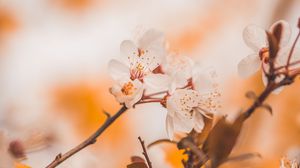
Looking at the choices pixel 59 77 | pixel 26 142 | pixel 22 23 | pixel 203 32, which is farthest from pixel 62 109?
pixel 26 142

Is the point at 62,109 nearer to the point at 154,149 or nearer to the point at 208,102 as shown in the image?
the point at 154,149

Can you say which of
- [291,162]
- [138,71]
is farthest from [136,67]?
[291,162]

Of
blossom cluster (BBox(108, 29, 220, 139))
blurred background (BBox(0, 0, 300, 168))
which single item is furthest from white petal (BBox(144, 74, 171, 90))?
blurred background (BBox(0, 0, 300, 168))

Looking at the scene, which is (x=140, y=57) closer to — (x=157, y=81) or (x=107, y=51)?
(x=157, y=81)

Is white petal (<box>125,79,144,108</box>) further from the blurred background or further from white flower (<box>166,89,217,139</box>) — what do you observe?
the blurred background

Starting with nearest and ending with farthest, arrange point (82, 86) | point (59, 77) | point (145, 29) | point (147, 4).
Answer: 1. point (145, 29)
2. point (82, 86)
3. point (59, 77)
4. point (147, 4)

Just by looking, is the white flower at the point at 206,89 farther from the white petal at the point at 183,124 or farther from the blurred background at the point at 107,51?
the blurred background at the point at 107,51
